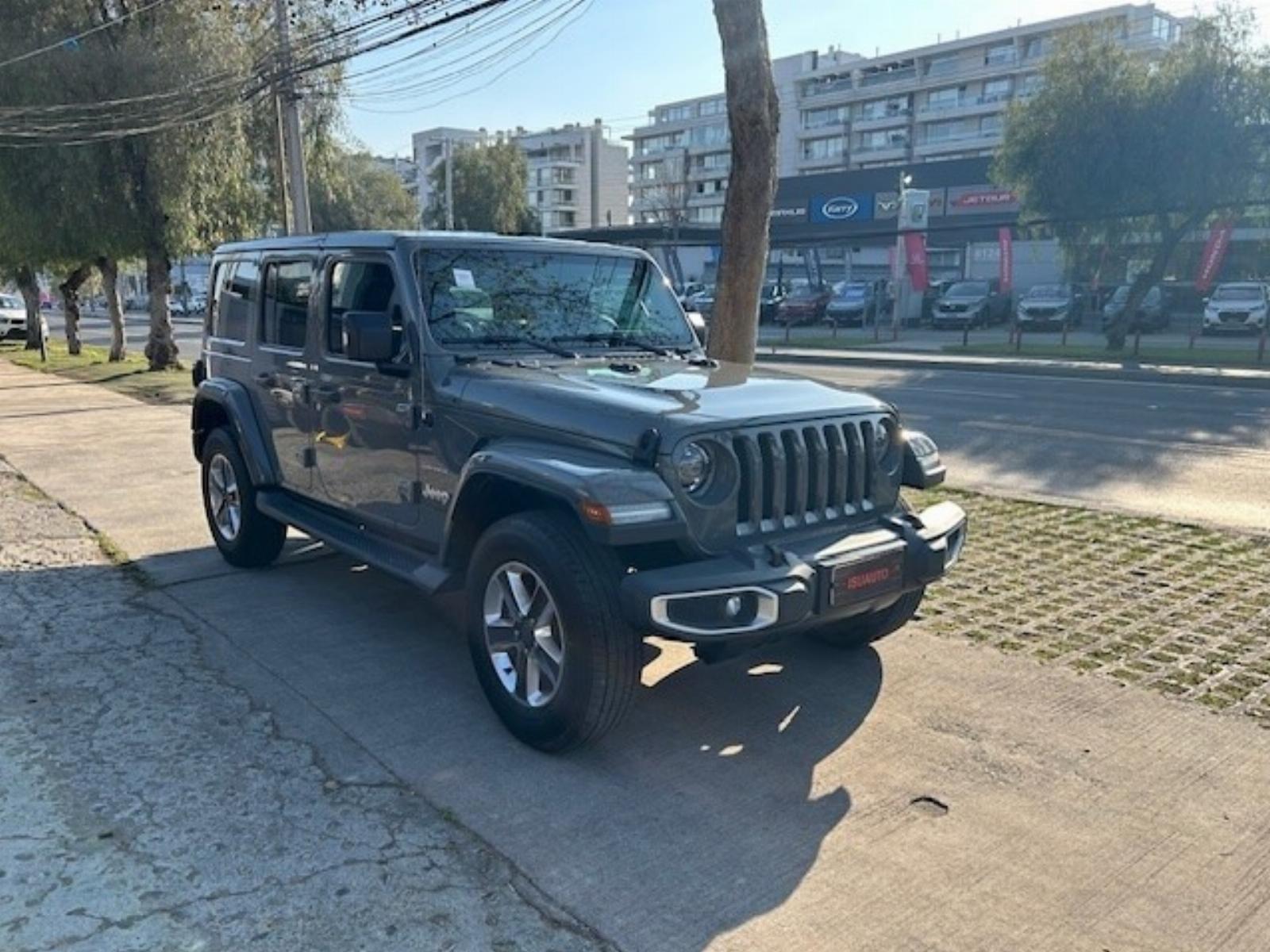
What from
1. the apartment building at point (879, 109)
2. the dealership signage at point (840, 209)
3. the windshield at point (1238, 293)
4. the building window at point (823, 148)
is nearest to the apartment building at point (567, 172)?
the apartment building at point (879, 109)

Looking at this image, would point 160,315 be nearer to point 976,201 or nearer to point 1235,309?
point 1235,309

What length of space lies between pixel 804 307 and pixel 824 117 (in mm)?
63097

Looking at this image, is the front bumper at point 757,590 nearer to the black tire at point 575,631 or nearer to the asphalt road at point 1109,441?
the black tire at point 575,631

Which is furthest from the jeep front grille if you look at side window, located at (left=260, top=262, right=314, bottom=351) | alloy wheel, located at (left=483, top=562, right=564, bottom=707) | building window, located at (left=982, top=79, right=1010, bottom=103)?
building window, located at (left=982, top=79, right=1010, bottom=103)

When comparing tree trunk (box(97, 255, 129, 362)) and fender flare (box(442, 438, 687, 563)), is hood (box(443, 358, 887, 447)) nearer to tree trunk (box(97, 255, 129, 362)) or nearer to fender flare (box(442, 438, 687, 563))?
fender flare (box(442, 438, 687, 563))

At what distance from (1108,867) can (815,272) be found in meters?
48.7

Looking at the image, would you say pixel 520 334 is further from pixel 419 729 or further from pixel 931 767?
pixel 931 767

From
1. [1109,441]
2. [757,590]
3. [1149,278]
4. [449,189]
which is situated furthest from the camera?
[449,189]

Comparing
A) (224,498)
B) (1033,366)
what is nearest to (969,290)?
(1033,366)

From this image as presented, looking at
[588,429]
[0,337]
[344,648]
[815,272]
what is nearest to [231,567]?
[344,648]

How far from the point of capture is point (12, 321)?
112ft

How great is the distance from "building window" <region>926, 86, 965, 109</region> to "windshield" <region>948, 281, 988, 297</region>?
185 ft

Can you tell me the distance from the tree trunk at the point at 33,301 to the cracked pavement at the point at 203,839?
2582cm

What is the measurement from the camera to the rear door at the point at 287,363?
18.1 ft
